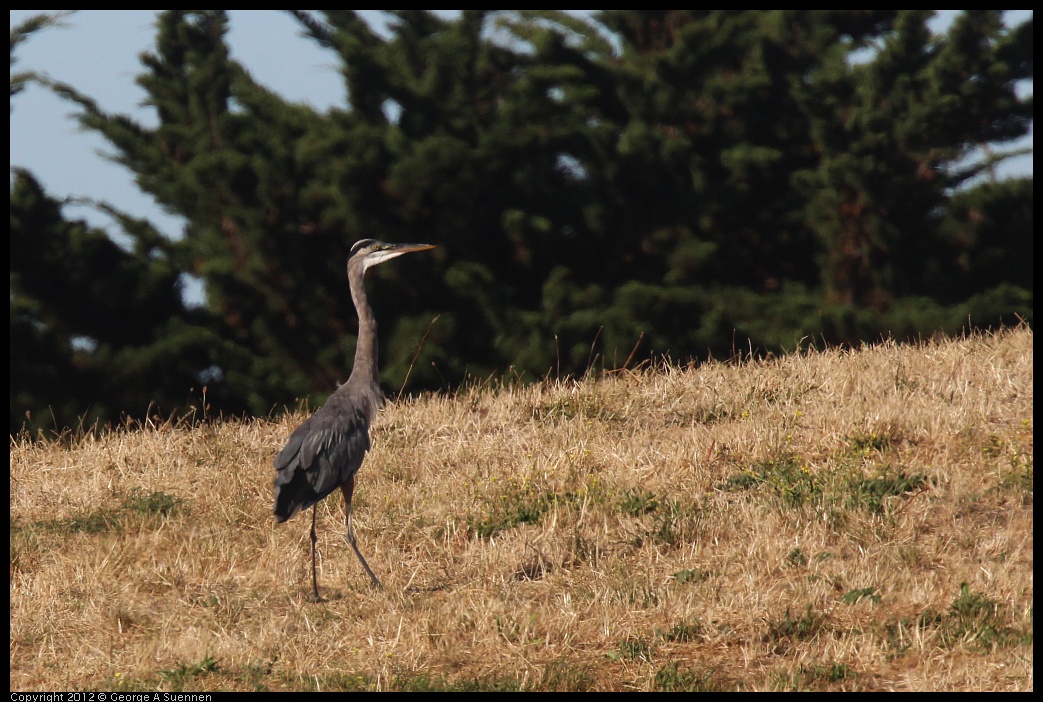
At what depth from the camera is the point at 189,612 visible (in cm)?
650

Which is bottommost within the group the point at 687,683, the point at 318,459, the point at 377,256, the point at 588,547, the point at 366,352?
the point at 687,683

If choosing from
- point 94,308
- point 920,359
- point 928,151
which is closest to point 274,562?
point 920,359

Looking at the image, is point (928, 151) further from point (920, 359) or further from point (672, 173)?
point (920, 359)

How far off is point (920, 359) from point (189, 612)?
21.5ft

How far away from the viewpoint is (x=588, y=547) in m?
6.93

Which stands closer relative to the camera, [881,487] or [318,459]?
[318,459]

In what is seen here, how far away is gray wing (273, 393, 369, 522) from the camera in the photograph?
22.4 feet

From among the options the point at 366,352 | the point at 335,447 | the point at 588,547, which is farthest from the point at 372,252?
the point at 588,547

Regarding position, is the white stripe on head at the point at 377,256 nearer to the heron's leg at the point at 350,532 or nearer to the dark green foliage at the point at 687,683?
the heron's leg at the point at 350,532

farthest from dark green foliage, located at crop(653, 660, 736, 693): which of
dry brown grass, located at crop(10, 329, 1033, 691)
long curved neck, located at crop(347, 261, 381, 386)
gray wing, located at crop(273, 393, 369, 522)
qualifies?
long curved neck, located at crop(347, 261, 381, 386)

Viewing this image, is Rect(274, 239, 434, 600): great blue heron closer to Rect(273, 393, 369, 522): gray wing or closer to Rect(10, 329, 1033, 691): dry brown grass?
Rect(273, 393, 369, 522): gray wing

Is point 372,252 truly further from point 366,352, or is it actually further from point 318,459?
point 318,459

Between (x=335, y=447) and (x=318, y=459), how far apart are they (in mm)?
141

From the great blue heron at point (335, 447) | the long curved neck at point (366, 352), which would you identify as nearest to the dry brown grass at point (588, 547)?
the great blue heron at point (335, 447)
